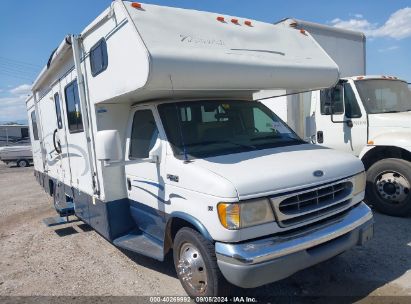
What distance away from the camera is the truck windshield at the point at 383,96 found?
6.65 metres

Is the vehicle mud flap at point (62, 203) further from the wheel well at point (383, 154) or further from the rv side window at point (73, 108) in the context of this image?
the wheel well at point (383, 154)

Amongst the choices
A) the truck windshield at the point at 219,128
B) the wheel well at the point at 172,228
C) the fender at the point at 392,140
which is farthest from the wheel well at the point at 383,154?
the wheel well at the point at 172,228

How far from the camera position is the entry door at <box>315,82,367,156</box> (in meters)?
6.66

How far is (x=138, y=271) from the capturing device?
190 inches

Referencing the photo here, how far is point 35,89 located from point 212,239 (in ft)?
22.4

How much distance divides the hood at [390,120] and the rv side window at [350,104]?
0.27m

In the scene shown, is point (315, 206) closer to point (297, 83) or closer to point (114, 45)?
point (297, 83)

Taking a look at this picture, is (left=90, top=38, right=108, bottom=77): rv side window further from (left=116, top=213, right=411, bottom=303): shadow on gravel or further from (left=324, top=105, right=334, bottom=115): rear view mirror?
(left=324, top=105, right=334, bottom=115): rear view mirror

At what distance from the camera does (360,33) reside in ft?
29.6

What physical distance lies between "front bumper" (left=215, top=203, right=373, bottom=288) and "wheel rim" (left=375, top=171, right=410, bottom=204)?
281 centimetres

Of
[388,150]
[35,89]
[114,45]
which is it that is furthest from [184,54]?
[35,89]

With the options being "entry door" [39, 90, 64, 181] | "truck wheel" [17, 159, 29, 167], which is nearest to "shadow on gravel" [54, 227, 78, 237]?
"entry door" [39, 90, 64, 181]

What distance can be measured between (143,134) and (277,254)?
7.35 feet

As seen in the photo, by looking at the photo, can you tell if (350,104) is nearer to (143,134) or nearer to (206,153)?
(206,153)
